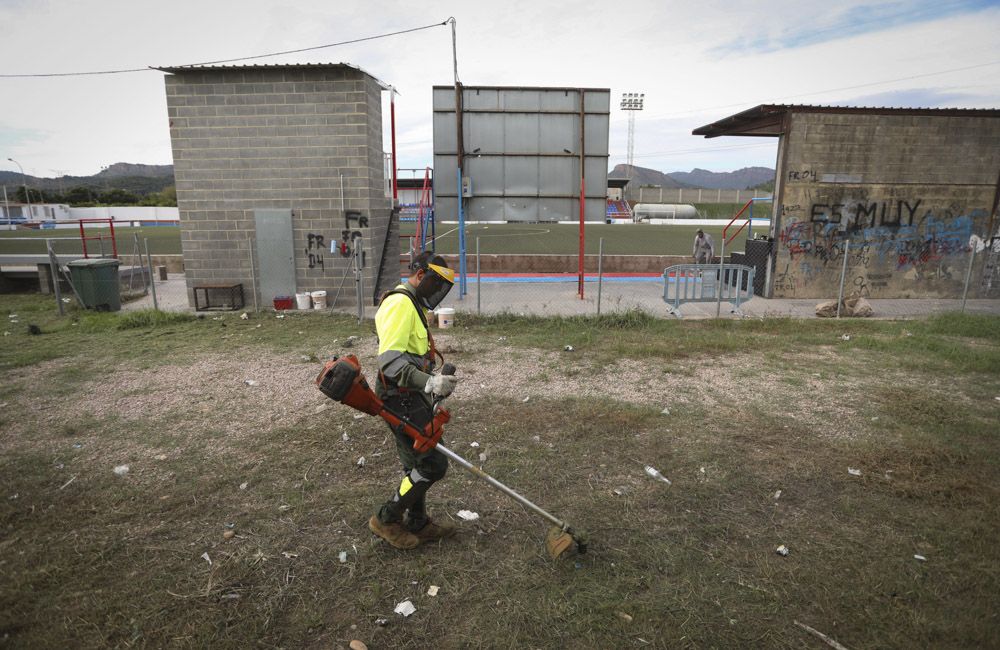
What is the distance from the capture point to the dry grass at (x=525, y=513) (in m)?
3.22

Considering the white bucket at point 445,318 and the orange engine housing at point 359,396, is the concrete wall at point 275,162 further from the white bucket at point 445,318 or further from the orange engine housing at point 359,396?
the orange engine housing at point 359,396

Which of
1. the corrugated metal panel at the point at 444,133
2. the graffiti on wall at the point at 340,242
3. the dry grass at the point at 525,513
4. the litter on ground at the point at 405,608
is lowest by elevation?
the litter on ground at the point at 405,608

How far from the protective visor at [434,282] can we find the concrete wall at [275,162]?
9.16 m

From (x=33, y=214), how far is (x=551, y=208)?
74453 mm

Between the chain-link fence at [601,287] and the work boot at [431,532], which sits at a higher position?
the chain-link fence at [601,287]

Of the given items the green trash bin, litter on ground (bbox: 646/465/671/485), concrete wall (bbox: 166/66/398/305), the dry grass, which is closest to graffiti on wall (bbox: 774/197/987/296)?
the dry grass

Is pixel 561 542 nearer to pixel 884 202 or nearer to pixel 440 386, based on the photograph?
pixel 440 386

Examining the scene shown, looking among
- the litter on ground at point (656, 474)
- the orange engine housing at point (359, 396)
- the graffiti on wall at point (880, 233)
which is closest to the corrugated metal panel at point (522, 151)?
the graffiti on wall at point (880, 233)

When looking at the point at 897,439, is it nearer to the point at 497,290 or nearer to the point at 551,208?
the point at 551,208

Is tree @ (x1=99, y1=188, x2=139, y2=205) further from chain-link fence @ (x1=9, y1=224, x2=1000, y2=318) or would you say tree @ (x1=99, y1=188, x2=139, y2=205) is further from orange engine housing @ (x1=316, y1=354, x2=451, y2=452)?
orange engine housing @ (x1=316, y1=354, x2=451, y2=452)

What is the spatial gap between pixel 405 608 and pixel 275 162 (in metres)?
11.0

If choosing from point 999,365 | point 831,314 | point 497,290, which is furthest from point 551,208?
point 999,365

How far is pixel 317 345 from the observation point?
9430mm

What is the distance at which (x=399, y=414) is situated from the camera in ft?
11.9
